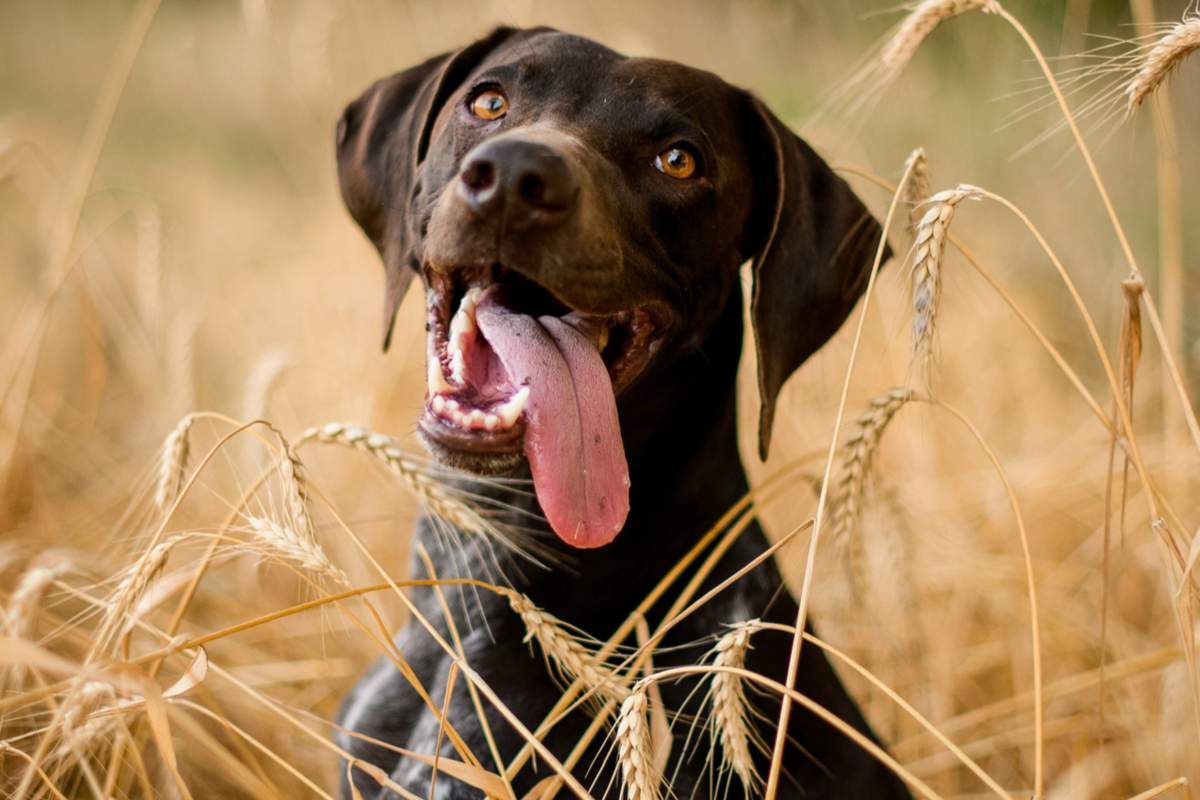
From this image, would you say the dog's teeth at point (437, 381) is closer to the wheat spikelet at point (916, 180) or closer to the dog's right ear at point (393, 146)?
the dog's right ear at point (393, 146)

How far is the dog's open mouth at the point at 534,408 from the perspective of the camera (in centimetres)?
237

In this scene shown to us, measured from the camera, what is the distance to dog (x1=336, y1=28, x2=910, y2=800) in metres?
2.40

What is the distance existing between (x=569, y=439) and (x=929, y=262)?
808mm

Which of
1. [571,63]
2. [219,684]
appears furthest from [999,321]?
[219,684]

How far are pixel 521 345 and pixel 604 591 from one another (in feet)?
2.14

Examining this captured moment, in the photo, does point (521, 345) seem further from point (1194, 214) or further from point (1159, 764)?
point (1194, 214)

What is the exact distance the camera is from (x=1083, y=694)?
13.6 feet

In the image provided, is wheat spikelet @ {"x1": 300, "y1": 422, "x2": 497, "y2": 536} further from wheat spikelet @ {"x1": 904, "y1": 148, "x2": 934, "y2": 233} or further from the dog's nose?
wheat spikelet @ {"x1": 904, "y1": 148, "x2": 934, "y2": 233}

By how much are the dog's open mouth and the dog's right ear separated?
447 mm

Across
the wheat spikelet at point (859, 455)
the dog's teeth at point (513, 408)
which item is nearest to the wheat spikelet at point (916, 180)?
the wheat spikelet at point (859, 455)

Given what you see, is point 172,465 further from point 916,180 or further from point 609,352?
point 916,180

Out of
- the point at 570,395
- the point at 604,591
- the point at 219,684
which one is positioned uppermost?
the point at 570,395

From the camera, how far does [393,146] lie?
122 inches

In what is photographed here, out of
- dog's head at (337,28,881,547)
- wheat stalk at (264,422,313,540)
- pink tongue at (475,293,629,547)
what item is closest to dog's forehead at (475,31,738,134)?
dog's head at (337,28,881,547)
